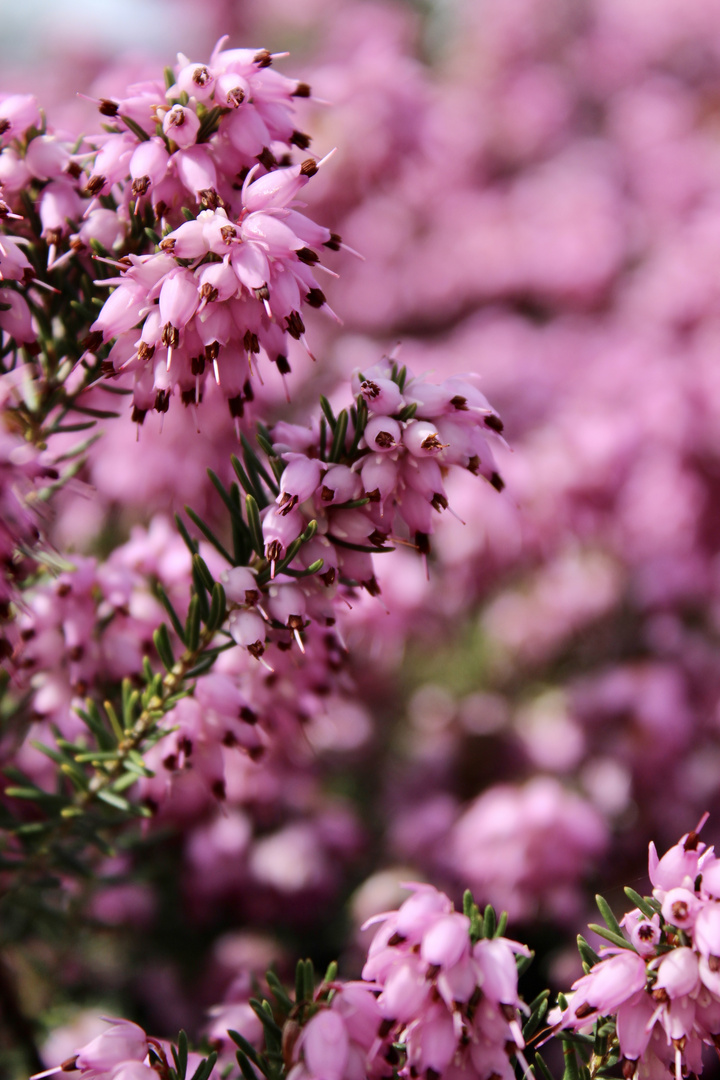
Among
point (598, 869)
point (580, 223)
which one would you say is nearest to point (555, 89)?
point (580, 223)

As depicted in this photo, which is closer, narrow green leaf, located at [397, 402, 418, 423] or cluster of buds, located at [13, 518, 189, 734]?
narrow green leaf, located at [397, 402, 418, 423]

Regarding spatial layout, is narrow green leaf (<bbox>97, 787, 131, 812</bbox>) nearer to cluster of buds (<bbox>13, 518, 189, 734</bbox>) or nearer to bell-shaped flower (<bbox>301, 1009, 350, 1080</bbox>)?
cluster of buds (<bbox>13, 518, 189, 734</bbox>)

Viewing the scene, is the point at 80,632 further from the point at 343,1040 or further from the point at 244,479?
the point at 343,1040

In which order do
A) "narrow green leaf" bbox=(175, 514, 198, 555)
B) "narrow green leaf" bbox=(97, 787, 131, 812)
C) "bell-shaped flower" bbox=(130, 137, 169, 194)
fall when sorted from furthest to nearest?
1. "narrow green leaf" bbox=(97, 787, 131, 812)
2. "narrow green leaf" bbox=(175, 514, 198, 555)
3. "bell-shaped flower" bbox=(130, 137, 169, 194)

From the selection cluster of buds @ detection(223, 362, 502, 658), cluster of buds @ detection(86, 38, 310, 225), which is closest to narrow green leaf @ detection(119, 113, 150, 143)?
cluster of buds @ detection(86, 38, 310, 225)

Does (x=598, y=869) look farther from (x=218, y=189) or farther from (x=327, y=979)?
(x=218, y=189)

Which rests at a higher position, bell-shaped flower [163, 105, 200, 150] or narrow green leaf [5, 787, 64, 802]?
bell-shaped flower [163, 105, 200, 150]
